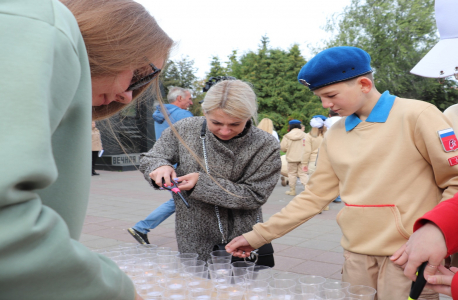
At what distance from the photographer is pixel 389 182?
1.87 metres

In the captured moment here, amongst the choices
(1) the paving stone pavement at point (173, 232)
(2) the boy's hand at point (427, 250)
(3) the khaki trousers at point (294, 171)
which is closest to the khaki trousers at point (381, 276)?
(2) the boy's hand at point (427, 250)

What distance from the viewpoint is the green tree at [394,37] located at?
29656 mm

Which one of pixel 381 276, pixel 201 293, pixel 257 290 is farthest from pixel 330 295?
pixel 381 276

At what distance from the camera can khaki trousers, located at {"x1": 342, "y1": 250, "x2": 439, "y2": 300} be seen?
72.9 inches

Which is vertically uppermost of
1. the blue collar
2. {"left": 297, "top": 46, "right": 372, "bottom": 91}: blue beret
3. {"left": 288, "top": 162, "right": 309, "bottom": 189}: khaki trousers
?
{"left": 297, "top": 46, "right": 372, "bottom": 91}: blue beret

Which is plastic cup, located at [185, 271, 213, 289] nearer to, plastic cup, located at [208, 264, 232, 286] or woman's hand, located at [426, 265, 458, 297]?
plastic cup, located at [208, 264, 232, 286]

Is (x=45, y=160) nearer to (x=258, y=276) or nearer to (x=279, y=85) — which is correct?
(x=258, y=276)

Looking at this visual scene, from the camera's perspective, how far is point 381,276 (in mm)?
1914

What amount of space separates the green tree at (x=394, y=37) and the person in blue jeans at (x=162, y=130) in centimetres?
2595

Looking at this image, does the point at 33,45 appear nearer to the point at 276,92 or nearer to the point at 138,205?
the point at 138,205

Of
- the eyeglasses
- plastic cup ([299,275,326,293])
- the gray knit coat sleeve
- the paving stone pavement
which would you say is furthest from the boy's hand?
the paving stone pavement

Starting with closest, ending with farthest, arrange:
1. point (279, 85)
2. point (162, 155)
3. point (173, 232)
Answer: point (162, 155), point (173, 232), point (279, 85)

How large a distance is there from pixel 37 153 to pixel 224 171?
1.88m

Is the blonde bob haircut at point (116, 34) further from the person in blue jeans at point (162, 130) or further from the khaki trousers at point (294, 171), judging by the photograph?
the khaki trousers at point (294, 171)
